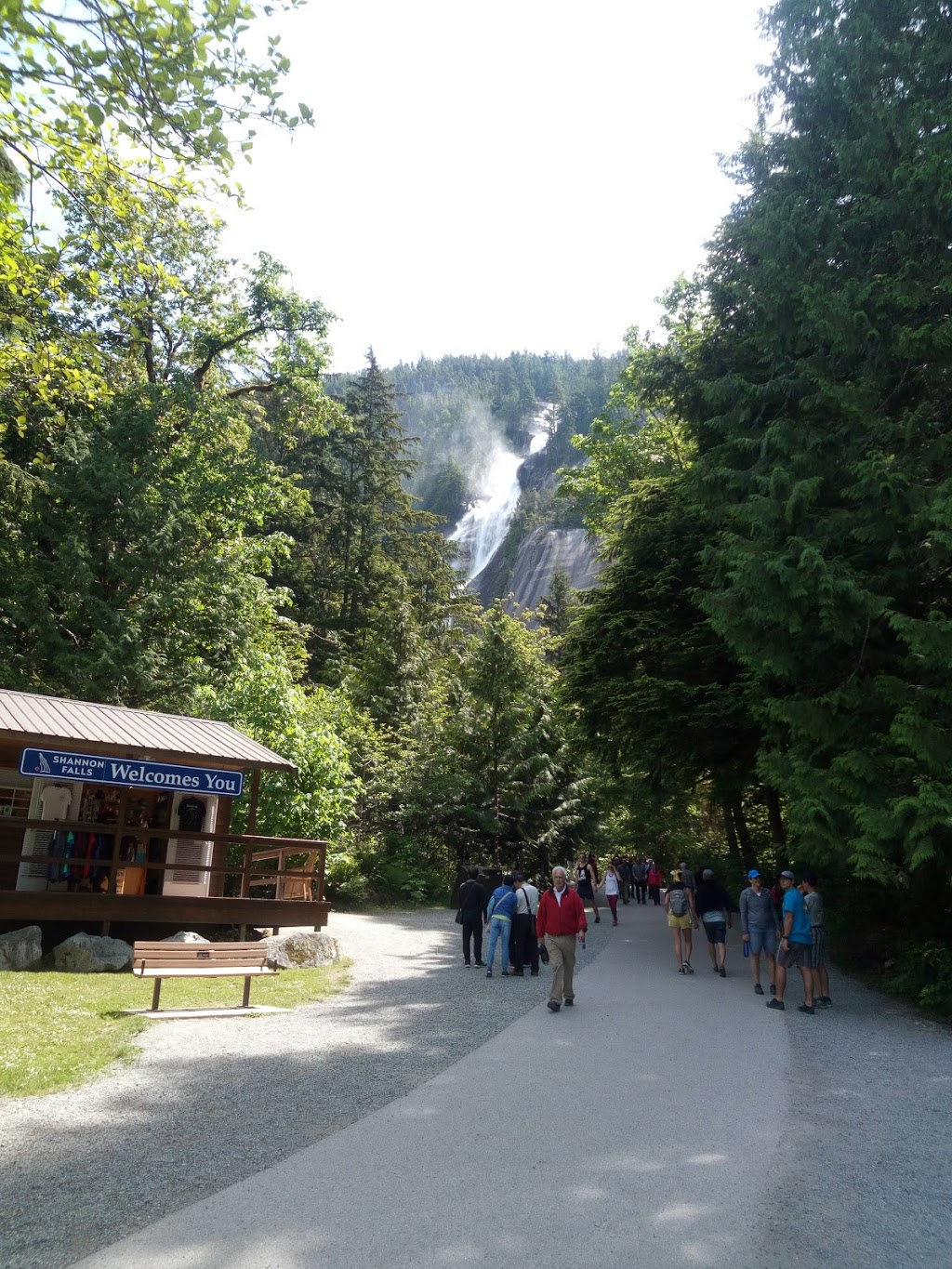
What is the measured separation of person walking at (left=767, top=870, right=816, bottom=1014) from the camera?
10.6 metres

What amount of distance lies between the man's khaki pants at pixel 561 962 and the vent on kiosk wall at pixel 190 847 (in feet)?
23.1

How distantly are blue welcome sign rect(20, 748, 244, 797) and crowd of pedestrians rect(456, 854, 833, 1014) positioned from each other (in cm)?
425

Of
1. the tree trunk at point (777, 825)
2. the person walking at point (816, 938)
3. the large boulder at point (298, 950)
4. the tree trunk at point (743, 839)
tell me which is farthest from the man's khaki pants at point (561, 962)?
the tree trunk at point (743, 839)

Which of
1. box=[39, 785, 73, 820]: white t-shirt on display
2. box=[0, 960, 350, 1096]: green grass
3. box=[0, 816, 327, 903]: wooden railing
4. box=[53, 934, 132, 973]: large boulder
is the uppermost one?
box=[39, 785, 73, 820]: white t-shirt on display

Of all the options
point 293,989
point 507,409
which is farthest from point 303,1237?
point 507,409

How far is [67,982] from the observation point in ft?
35.8

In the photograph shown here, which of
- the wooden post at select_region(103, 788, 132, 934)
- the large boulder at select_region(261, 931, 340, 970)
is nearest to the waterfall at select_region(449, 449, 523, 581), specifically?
the wooden post at select_region(103, 788, 132, 934)

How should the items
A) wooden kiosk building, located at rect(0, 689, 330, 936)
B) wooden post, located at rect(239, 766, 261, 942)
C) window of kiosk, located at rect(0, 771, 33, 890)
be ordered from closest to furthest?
wooden kiosk building, located at rect(0, 689, 330, 936), window of kiosk, located at rect(0, 771, 33, 890), wooden post, located at rect(239, 766, 261, 942)

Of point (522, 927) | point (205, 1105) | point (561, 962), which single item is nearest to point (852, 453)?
point (561, 962)

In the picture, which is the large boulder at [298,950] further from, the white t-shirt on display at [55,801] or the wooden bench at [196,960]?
the white t-shirt on display at [55,801]

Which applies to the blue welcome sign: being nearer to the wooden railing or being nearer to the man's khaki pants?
the wooden railing

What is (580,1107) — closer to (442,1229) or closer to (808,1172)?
(808,1172)

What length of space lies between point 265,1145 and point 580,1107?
2215 millimetres

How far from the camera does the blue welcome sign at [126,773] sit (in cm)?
1255
